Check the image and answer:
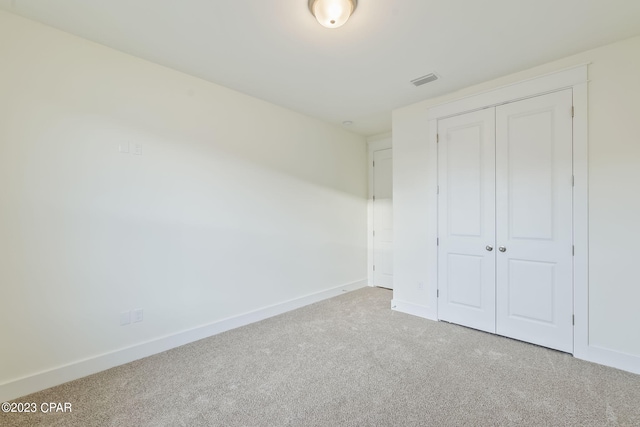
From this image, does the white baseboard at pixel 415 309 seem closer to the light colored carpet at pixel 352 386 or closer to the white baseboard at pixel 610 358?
the light colored carpet at pixel 352 386

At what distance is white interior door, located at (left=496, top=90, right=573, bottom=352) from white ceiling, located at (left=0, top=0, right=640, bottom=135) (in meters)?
0.54

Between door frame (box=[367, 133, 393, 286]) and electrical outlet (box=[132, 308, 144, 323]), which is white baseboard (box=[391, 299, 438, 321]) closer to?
door frame (box=[367, 133, 393, 286])

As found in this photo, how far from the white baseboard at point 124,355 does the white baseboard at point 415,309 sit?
4.35 feet

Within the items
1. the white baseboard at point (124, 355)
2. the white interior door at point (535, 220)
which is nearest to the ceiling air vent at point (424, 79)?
the white interior door at point (535, 220)

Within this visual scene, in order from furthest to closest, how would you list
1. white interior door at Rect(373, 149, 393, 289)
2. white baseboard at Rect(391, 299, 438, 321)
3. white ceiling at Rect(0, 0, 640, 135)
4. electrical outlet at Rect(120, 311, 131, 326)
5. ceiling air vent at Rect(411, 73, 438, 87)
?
1. white interior door at Rect(373, 149, 393, 289)
2. white baseboard at Rect(391, 299, 438, 321)
3. ceiling air vent at Rect(411, 73, 438, 87)
4. electrical outlet at Rect(120, 311, 131, 326)
5. white ceiling at Rect(0, 0, 640, 135)

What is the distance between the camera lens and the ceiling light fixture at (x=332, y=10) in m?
1.70

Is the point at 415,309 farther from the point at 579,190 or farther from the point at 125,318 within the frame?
the point at 125,318

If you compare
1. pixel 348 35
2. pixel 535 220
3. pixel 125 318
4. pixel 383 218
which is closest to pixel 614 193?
pixel 535 220

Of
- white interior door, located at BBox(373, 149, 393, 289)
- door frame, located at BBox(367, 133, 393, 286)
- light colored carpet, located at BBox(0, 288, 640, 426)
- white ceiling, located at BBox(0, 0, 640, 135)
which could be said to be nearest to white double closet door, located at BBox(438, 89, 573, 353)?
light colored carpet, located at BBox(0, 288, 640, 426)

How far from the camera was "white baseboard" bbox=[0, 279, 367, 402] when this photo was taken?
1.91m

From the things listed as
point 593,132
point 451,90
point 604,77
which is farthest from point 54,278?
point 604,77

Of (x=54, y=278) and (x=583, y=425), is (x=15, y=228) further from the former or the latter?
(x=583, y=425)

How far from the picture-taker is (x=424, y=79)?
279 centimetres

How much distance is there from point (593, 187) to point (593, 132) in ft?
1.52
